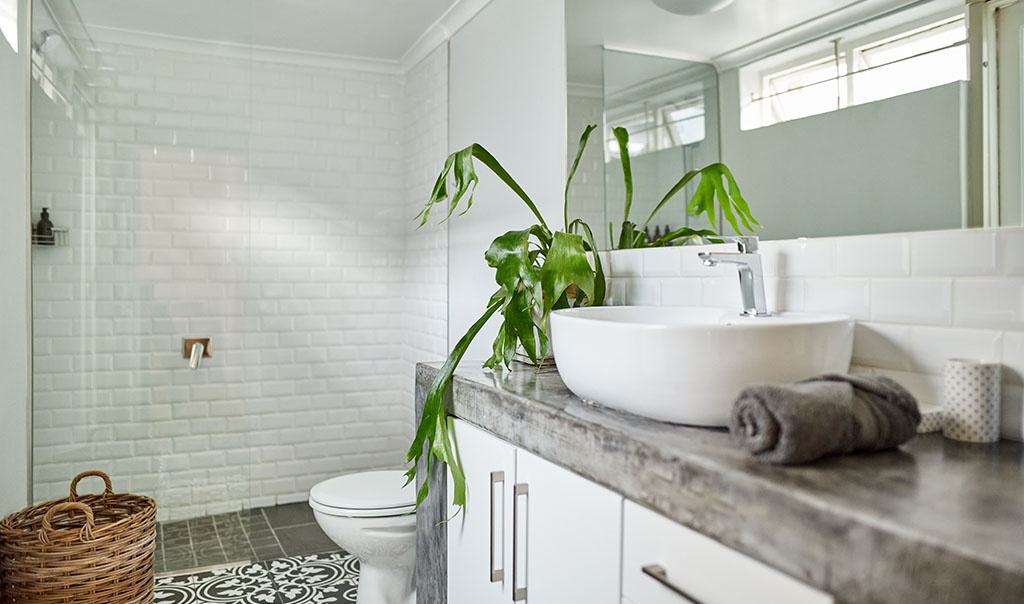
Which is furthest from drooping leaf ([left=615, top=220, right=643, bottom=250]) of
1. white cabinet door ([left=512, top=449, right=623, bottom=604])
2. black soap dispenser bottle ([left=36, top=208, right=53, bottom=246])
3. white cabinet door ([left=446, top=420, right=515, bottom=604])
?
black soap dispenser bottle ([left=36, top=208, right=53, bottom=246])

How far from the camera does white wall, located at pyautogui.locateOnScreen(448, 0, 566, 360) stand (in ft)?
8.20

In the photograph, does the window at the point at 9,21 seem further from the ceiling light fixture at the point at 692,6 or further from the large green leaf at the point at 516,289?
the ceiling light fixture at the point at 692,6

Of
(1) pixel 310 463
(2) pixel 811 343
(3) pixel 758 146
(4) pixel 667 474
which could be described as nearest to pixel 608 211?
(3) pixel 758 146

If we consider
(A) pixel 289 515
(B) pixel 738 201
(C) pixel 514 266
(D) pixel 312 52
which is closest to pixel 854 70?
(B) pixel 738 201

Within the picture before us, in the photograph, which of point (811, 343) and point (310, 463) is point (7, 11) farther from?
point (811, 343)

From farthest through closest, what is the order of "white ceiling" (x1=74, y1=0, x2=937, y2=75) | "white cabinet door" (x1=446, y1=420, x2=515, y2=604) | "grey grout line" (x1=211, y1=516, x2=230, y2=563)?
"grey grout line" (x1=211, y1=516, x2=230, y2=563), "white ceiling" (x1=74, y1=0, x2=937, y2=75), "white cabinet door" (x1=446, y1=420, x2=515, y2=604)

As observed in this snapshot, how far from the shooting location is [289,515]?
356cm

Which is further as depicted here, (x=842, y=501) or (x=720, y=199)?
(x=720, y=199)

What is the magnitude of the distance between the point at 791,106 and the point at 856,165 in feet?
0.78

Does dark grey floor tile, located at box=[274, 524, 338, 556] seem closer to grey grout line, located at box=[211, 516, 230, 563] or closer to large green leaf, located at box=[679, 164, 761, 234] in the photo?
grey grout line, located at box=[211, 516, 230, 563]

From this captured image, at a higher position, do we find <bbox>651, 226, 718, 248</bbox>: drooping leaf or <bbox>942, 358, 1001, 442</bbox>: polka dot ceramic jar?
<bbox>651, 226, 718, 248</bbox>: drooping leaf

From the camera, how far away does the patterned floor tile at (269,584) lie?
2668 mm

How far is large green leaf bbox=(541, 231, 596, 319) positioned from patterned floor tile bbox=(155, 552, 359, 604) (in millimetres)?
1629

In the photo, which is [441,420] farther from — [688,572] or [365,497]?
[688,572]
